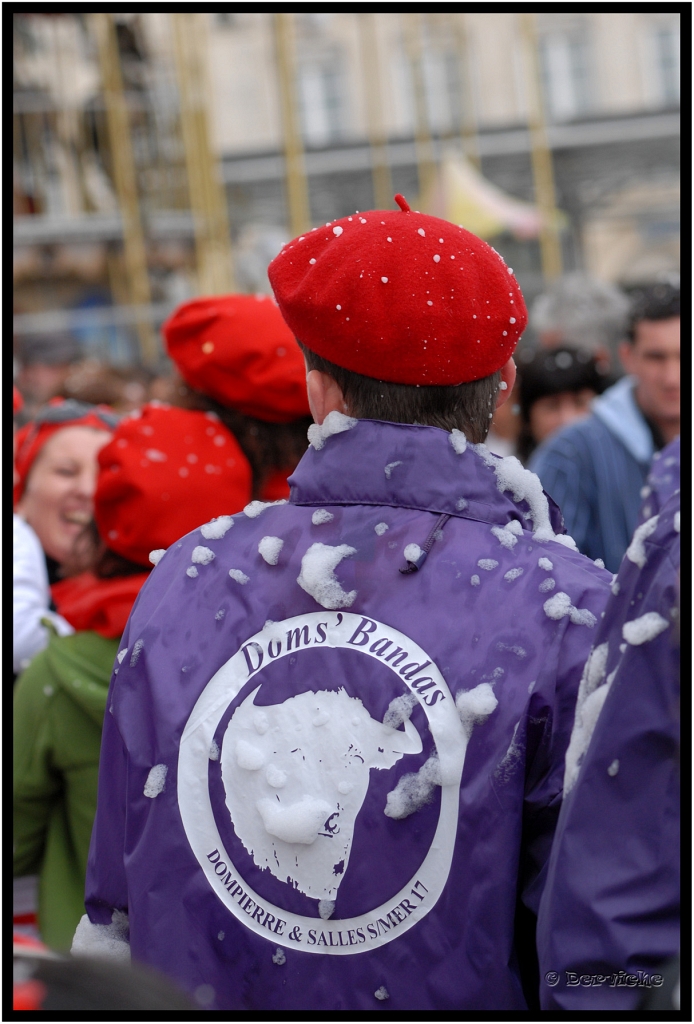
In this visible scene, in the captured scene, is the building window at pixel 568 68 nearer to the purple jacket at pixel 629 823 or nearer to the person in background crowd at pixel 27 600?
the person in background crowd at pixel 27 600

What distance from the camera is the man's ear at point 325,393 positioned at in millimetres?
1369

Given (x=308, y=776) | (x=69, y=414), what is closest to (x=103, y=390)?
(x=69, y=414)

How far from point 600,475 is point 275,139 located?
748 inches

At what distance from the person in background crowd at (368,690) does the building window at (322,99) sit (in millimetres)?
21977

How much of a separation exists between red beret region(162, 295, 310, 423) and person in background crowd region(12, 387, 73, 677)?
0.77 m

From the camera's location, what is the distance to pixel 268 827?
4.10 ft

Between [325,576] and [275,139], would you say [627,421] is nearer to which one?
[325,576]

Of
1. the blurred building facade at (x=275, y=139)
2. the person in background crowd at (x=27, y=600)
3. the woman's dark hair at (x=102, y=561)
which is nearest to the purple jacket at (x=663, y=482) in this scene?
the woman's dark hair at (x=102, y=561)

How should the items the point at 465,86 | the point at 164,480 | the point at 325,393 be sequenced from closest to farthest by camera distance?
the point at 325,393
the point at 164,480
the point at 465,86

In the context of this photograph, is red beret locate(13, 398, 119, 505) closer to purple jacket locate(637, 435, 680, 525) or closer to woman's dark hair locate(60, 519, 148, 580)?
woman's dark hair locate(60, 519, 148, 580)

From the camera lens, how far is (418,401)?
1333mm

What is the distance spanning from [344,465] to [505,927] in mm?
554

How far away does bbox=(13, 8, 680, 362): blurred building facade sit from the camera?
25.6 ft

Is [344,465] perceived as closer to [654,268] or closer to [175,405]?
[175,405]
